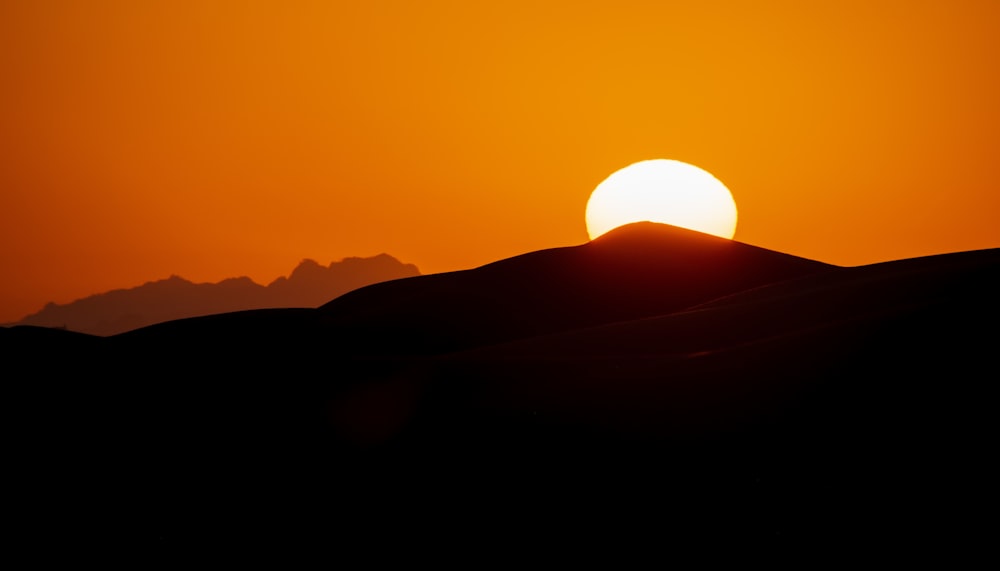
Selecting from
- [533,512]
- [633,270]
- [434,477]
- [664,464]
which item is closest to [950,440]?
[664,464]

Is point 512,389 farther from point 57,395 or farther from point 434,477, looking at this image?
point 57,395

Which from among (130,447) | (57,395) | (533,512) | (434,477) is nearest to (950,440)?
(533,512)

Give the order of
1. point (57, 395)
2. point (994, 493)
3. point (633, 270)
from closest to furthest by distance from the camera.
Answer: point (994, 493), point (57, 395), point (633, 270)

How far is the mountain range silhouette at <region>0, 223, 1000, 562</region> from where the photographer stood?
33.6 feet

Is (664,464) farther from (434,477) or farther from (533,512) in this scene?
(434,477)

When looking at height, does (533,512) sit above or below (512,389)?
below

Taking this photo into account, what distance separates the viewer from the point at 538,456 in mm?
12180

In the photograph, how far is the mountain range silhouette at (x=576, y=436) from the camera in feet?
33.6

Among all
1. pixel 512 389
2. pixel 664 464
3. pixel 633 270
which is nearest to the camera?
pixel 664 464

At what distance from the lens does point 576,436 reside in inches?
494

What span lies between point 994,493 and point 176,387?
40.0 feet

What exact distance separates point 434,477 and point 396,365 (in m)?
4.54

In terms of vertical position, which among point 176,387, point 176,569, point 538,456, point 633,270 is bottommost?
point 176,569

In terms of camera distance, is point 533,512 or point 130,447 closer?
point 533,512
